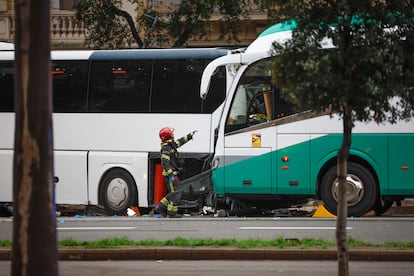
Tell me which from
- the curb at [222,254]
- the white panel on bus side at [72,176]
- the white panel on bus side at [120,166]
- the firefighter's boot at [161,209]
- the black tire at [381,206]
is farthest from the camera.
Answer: the white panel on bus side at [72,176]

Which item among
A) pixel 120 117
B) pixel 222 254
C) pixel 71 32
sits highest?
pixel 71 32

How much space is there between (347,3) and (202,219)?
9.14m

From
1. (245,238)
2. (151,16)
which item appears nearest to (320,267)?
(245,238)

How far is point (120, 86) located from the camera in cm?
2055

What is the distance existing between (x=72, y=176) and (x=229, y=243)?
857cm

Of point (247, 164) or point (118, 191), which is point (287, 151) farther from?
point (118, 191)

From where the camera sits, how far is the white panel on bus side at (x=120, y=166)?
20188 millimetres

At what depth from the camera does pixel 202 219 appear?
1769 centimetres

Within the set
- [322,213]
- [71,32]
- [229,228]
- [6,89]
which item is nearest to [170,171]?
[322,213]

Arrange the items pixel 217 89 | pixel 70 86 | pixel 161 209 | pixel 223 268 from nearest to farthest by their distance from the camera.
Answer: pixel 223 268, pixel 161 209, pixel 217 89, pixel 70 86

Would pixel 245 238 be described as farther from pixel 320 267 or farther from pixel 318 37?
pixel 318 37

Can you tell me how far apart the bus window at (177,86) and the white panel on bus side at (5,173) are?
11.8 ft

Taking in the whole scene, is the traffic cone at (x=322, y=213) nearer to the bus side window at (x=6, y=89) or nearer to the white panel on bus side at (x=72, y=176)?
the white panel on bus side at (x=72, y=176)

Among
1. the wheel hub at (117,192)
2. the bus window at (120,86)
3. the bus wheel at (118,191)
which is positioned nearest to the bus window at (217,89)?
the bus window at (120,86)
